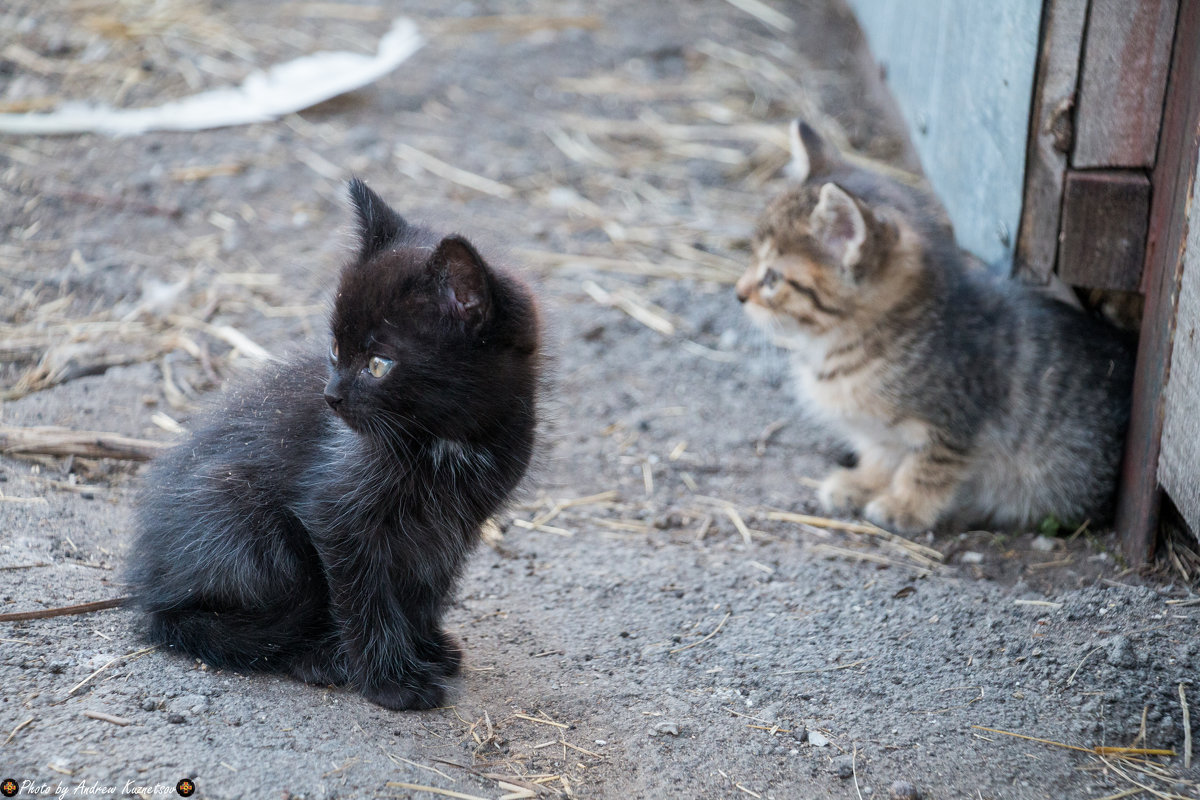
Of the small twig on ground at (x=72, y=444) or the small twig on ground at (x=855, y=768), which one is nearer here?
the small twig on ground at (x=855, y=768)

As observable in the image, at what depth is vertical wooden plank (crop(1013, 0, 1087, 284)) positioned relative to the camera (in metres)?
3.83

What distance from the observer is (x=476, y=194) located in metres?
6.67

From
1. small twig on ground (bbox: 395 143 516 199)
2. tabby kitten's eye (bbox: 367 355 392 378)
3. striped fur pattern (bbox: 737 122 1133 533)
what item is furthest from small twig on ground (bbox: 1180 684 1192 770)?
small twig on ground (bbox: 395 143 516 199)

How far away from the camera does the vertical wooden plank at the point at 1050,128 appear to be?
3830 mm

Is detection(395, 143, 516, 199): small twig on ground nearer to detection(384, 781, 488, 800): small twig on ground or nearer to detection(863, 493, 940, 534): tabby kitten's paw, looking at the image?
detection(863, 493, 940, 534): tabby kitten's paw


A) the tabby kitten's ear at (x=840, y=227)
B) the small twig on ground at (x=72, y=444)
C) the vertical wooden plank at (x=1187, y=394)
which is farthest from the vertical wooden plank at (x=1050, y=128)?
the small twig on ground at (x=72, y=444)

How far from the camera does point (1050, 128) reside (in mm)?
3943

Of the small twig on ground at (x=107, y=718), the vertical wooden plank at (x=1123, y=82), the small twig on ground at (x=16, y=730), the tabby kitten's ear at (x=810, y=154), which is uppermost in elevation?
the vertical wooden plank at (x=1123, y=82)

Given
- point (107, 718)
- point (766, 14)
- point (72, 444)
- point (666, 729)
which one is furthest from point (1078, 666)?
point (766, 14)

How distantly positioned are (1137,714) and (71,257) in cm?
517

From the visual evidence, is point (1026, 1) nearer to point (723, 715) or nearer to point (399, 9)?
point (723, 715)

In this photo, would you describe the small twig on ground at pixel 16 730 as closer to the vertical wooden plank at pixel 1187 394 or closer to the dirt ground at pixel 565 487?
the dirt ground at pixel 565 487

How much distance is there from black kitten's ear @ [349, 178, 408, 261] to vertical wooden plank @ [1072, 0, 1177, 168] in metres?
2.47

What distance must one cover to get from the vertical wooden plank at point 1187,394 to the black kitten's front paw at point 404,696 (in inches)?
88.9
